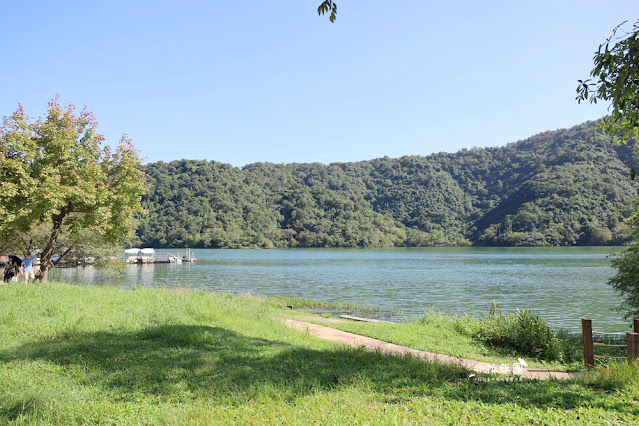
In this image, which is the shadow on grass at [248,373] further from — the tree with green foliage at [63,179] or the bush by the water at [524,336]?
the tree with green foliage at [63,179]

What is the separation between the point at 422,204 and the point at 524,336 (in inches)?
6862

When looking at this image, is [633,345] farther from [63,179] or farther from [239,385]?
[63,179]

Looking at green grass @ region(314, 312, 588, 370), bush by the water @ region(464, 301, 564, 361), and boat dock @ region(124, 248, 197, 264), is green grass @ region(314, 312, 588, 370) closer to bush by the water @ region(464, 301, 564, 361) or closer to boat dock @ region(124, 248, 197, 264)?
bush by the water @ region(464, 301, 564, 361)

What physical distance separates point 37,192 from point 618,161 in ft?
499

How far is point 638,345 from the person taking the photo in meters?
7.62

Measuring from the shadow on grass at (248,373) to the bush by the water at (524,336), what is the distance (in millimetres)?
5491

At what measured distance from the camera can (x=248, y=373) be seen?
6.57 meters

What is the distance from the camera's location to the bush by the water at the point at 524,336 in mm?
11297

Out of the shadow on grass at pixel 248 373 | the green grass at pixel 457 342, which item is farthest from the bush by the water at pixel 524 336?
the shadow on grass at pixel 248 373

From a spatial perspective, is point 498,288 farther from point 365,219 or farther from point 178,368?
point 365,219

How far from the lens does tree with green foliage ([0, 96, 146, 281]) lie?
53.5ft

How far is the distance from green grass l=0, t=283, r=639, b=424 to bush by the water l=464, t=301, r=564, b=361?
4.55 meters

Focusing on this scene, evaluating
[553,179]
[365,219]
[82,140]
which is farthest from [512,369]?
[365,219]

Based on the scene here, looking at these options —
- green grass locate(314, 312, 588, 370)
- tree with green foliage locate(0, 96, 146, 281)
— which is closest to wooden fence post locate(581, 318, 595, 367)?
green grass locate(314, 312, 588, 370)
